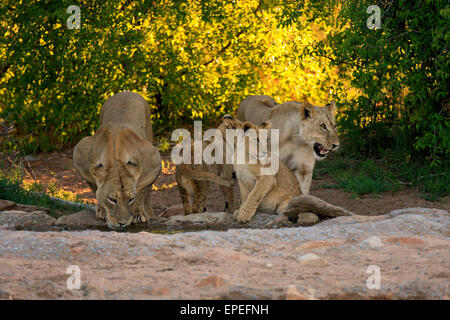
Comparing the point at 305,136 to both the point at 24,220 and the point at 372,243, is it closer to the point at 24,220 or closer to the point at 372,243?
the point at 372,243

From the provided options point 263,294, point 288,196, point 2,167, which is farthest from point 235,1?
point 263,294

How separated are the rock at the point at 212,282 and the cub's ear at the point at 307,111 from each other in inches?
165

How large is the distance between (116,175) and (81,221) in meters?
0.60

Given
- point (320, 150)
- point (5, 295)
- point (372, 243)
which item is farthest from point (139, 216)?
point (5, 295)

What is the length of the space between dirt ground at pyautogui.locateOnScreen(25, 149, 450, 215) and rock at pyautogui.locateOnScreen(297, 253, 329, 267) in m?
3.88

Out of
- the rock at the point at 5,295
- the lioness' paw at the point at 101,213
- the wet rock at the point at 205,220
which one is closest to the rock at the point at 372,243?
A: the wet rock at the point at 205,220

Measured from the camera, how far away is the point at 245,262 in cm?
443

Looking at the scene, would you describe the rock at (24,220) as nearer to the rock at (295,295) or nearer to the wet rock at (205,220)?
the wet rock at (205,220)

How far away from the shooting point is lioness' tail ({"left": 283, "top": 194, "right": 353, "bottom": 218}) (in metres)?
6.40

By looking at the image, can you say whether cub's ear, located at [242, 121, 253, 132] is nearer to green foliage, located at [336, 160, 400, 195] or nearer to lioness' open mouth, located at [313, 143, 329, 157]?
lioness' open mouth, located at [313, 143, 329, 157]

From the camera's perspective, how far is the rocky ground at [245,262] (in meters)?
3.73

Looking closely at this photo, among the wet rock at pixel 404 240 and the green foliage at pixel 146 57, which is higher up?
the green foliage at pixel 146 57

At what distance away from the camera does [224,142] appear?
730cm

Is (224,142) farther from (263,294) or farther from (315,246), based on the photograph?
(263,294)
